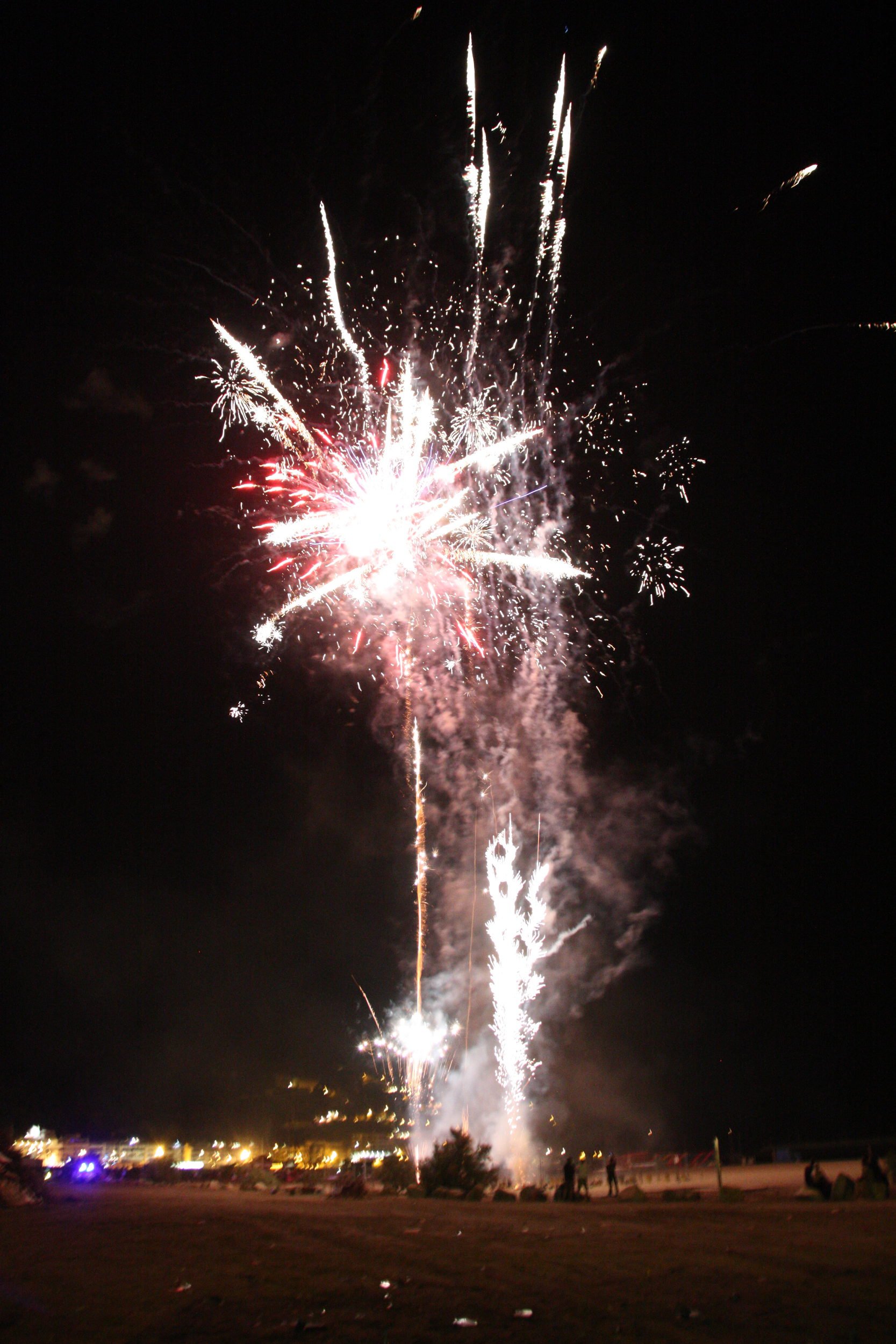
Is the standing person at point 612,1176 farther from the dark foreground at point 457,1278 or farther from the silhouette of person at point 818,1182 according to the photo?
the dark foreground at point 457,1278

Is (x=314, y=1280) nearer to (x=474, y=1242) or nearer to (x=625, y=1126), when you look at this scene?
(x=474, y=1242)

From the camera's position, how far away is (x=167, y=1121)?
199ft

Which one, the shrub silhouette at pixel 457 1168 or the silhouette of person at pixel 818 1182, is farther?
the shrub silhouette at pixel 457 1168

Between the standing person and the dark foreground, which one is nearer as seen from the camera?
the dark foreground

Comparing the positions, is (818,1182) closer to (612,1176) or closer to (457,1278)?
(612,1176)

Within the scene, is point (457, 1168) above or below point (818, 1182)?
below

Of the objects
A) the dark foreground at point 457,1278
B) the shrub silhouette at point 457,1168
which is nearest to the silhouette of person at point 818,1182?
the dark foreground at point 457,1278

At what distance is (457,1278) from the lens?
663 cm

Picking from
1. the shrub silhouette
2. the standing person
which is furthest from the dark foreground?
the shrub silhouette

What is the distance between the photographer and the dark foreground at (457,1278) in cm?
492

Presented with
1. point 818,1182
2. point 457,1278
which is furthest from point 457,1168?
point 457,1278

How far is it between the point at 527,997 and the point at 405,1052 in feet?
56.0

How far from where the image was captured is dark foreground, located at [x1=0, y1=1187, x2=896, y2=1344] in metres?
4.92

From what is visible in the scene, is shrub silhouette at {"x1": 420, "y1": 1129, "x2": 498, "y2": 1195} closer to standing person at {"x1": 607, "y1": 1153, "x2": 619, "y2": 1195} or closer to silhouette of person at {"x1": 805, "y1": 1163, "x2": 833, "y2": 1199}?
standing person at {"x1": 607, "y1": 1153, "x2": 619, "y2": 1195}
